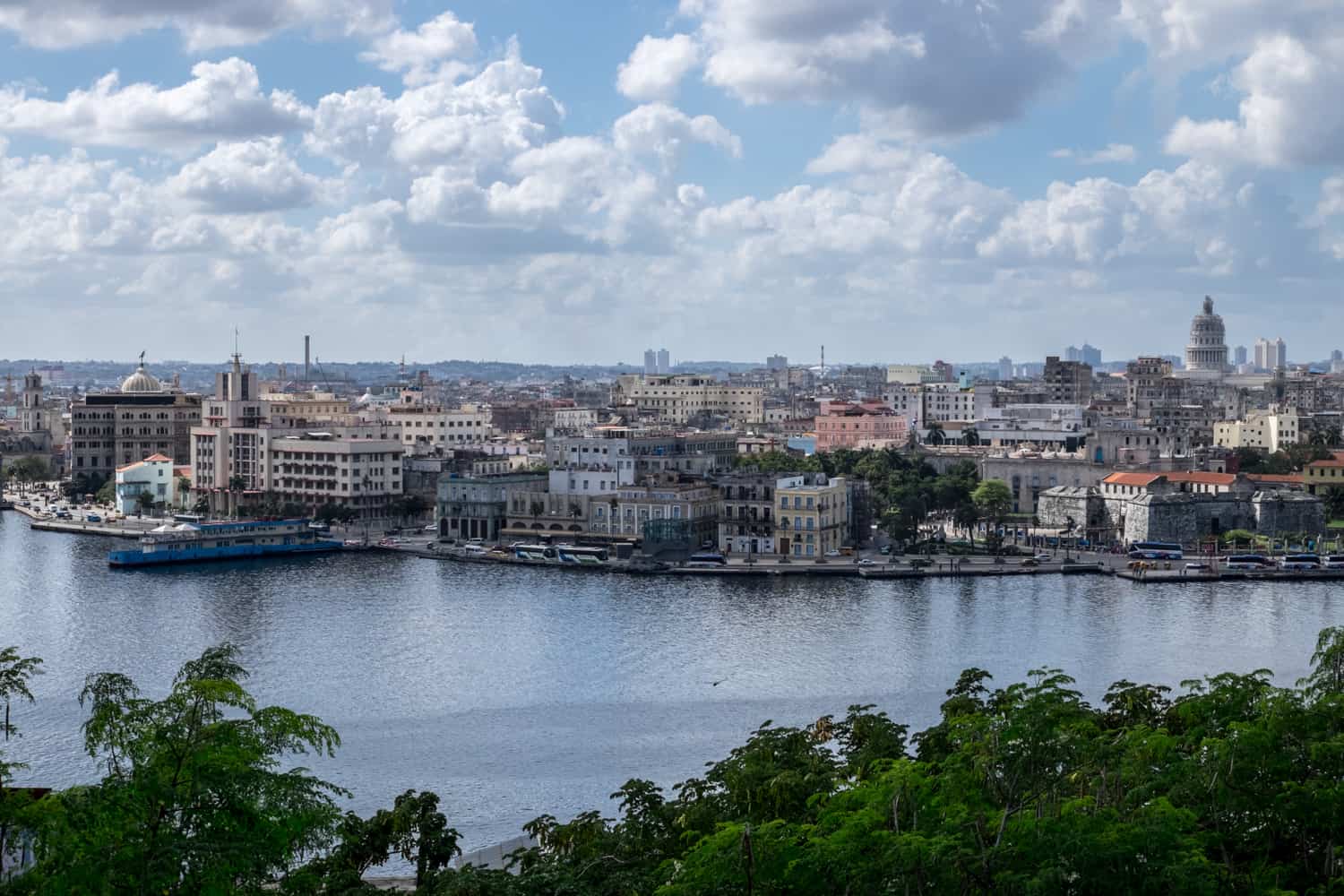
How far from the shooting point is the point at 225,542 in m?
34.4

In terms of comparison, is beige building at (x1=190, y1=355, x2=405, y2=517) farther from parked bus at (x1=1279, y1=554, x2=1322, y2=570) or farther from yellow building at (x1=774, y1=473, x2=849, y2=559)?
parked bus at (x1=1279, y1=554, x2=1322, y2=570)

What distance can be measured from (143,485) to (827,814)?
3636cm

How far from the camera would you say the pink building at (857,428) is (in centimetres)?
5078

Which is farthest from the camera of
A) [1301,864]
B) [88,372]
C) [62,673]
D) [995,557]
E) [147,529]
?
[88,372]

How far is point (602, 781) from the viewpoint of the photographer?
15203 mm

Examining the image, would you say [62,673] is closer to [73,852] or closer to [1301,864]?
[73,852]

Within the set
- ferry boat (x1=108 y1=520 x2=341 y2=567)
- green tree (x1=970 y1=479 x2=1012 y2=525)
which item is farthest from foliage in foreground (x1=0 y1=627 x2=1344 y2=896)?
ferry boat (x1=108 y1=520 x2=341 y2=567)

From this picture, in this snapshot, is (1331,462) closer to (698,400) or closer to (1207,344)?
(698,400)

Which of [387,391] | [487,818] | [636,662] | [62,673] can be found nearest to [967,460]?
[636,662]

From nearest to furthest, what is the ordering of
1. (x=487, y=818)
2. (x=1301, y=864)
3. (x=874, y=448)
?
1. (x=1301, y=864)
2. (x=487, y=818)
3. (x=874, y=448)

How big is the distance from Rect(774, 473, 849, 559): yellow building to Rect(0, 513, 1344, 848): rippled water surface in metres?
3.04

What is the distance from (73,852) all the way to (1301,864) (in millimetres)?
6277

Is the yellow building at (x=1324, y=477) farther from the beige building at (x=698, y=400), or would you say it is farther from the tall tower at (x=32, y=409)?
the tall tower at (x=32, y=409)

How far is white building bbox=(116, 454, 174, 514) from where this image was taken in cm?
4184
